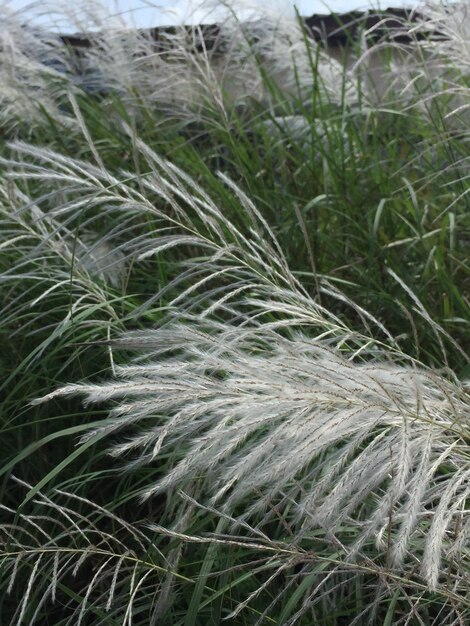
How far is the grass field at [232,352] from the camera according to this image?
1592mm

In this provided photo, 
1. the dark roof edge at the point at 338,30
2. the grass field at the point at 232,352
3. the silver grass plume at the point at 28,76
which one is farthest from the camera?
the silver grass plume at the point at 28,76

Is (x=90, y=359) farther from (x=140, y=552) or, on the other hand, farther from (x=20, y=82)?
(x=20, y=82)

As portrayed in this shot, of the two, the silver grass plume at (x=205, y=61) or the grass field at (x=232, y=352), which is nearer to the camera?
the grass field at (x=232, y=352)

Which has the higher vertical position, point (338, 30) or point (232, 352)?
point (232, 352)

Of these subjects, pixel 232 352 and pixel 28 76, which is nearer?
pixel 232 352

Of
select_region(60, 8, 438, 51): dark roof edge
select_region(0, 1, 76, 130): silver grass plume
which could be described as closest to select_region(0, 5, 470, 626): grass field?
select_region(0, 1, 76, 130): silver grass plume

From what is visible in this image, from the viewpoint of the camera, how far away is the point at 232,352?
172 centimetres

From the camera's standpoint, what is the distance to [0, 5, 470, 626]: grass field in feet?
5.22

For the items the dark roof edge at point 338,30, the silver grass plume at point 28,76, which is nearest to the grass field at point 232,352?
the silver grass plume at point 28,76

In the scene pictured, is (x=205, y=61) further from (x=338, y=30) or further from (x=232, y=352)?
(x=232, y=352)


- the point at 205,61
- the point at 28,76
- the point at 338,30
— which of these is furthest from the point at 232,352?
the point at 28,76

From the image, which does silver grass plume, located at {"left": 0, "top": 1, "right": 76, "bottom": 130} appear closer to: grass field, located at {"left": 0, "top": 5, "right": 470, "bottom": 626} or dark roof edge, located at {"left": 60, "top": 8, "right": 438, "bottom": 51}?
grass field, located at {"left": 0, "top": 5, "right": 470, "bottom": 626}

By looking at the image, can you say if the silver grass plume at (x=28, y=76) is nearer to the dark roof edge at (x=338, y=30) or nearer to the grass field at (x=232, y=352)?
the grass field at (x=232, y=352)

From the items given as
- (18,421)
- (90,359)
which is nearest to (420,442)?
(90,359)
